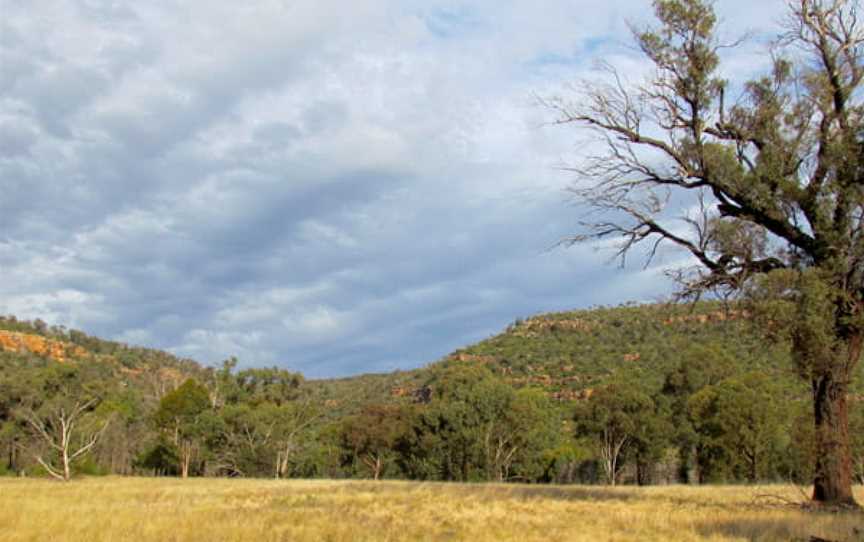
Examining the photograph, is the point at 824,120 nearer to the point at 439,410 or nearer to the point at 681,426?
the point at 681,426

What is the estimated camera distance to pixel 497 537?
49.9ft

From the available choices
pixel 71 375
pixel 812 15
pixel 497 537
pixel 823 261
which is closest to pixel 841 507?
pixel 823 261

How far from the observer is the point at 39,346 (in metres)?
131

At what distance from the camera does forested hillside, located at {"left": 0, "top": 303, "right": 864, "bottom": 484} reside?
59.8 metres

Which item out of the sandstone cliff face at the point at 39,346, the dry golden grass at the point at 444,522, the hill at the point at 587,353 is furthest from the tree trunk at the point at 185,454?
the sandstone cliff face at the point at 39,346

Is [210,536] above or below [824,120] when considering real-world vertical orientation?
below

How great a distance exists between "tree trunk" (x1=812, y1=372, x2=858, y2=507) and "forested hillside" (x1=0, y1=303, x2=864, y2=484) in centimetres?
3120

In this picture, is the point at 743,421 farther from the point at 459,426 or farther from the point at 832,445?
the point at 832,445

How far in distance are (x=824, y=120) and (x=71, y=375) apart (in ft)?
234

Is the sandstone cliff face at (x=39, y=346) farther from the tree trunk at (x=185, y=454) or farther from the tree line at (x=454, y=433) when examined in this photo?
the tree trunk at (x=185, y=454)

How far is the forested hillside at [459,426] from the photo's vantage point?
196ft

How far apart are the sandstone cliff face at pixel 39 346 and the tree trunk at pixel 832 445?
12274 centimetres

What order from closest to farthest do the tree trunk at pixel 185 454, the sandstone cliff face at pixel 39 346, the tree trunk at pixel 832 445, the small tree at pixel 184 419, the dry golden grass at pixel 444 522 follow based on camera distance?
1. the dry golden grass at pixel 444 522
2. the tree trunk at pixel 832 445
3. the small tree at pixel 184 419
4. the tree trunk at pixel 185 454
5. the sandstone cliff face at pixel 39 346

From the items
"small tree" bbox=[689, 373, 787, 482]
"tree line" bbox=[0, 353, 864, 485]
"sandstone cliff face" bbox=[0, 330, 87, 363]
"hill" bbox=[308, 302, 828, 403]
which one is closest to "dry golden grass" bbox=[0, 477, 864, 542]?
"small tree" bbox=[689, 373, 787, 482]
